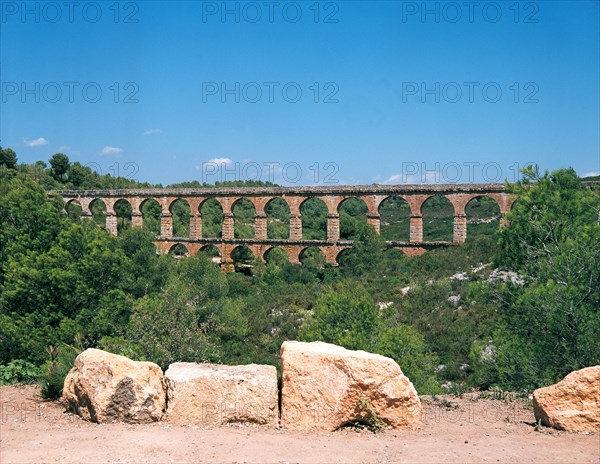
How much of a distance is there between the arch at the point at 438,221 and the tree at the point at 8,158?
47273 mm

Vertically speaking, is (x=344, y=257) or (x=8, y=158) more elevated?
(x=8, y=158)

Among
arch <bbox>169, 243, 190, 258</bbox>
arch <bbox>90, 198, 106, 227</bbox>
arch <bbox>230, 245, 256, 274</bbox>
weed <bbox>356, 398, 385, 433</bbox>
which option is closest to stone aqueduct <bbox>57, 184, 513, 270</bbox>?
arch <bbox>230, 245, 256, 274</bbox>

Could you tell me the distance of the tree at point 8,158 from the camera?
229 ft

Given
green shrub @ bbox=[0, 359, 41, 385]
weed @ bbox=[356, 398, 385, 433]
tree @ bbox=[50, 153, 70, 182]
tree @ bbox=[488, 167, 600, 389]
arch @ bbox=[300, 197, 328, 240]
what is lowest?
green shrub @ bbox=[0, 359, 41, 385]

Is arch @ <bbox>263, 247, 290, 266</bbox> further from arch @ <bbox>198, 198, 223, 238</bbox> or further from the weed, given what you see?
the weed

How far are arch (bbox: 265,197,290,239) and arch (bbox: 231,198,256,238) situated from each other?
202 cm

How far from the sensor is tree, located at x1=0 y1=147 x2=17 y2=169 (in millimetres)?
69750

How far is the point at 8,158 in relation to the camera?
7038 centimetres

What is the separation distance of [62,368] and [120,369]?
6.31ft

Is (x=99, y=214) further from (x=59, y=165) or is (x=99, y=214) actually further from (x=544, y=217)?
(x=544, y=217)

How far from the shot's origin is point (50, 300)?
19703 mm

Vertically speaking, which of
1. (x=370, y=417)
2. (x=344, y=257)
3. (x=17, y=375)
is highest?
(x=344, y=257)

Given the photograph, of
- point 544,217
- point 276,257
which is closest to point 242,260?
point 276,257

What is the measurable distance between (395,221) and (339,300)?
54449 millimetres
